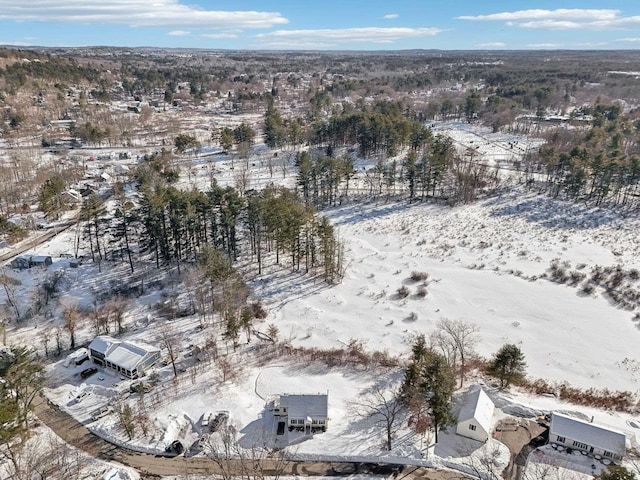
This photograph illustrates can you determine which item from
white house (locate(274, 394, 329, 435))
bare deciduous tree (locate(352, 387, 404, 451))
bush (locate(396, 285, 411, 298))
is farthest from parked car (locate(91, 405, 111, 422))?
bush (locate(396, 285, 411, 298))

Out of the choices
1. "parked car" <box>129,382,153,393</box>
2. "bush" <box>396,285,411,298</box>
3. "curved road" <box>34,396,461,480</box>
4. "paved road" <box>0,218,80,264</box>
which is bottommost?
"curved road" <box>34,396,461,480</box>

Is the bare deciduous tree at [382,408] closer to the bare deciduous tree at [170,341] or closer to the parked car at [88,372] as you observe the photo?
the bare deciduous tree at [170,341]

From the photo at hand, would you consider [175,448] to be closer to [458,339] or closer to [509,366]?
[458,339]

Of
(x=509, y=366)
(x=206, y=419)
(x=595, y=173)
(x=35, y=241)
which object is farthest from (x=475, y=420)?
(x=35, y=241)

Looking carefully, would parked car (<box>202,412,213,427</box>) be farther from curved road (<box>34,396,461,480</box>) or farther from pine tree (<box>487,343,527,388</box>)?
pine tree (<box>487,343,527,388</box>)

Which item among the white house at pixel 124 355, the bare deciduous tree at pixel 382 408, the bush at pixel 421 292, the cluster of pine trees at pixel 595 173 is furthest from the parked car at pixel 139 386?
the cluster of pine trees at pixel 595 173

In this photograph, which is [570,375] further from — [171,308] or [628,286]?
[171,308]
